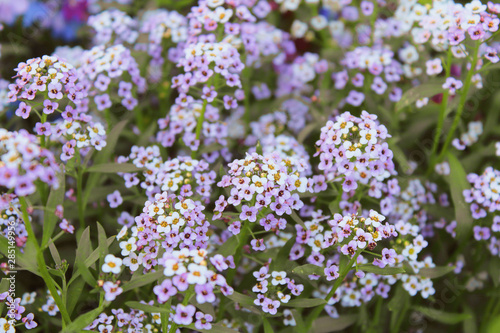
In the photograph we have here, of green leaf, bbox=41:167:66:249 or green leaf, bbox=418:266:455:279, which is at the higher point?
green leaf, bbox=41:167:66:249

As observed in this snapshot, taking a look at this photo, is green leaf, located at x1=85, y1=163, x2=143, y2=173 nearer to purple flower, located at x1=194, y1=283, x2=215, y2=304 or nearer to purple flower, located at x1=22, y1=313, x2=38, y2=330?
purple flower, located at x1=22, y1=313, x2=38, y2=330

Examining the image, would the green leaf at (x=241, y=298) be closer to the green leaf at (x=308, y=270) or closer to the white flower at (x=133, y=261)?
the green leaf at (x=308, y=270)

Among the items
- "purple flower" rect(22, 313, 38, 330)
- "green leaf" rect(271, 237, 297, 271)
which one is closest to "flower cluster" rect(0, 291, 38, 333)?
"purple flower" rect(22, 313, 38, 330)

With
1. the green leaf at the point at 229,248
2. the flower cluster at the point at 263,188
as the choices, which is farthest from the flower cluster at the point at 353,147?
the green leaf at the point at 229,248

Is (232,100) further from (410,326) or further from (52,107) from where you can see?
(410,326)

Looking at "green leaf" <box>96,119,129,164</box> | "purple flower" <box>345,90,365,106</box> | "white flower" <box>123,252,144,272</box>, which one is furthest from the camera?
"purple flower" <box>345,90,365,106</box>

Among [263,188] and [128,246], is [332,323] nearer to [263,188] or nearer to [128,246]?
[263,188]
